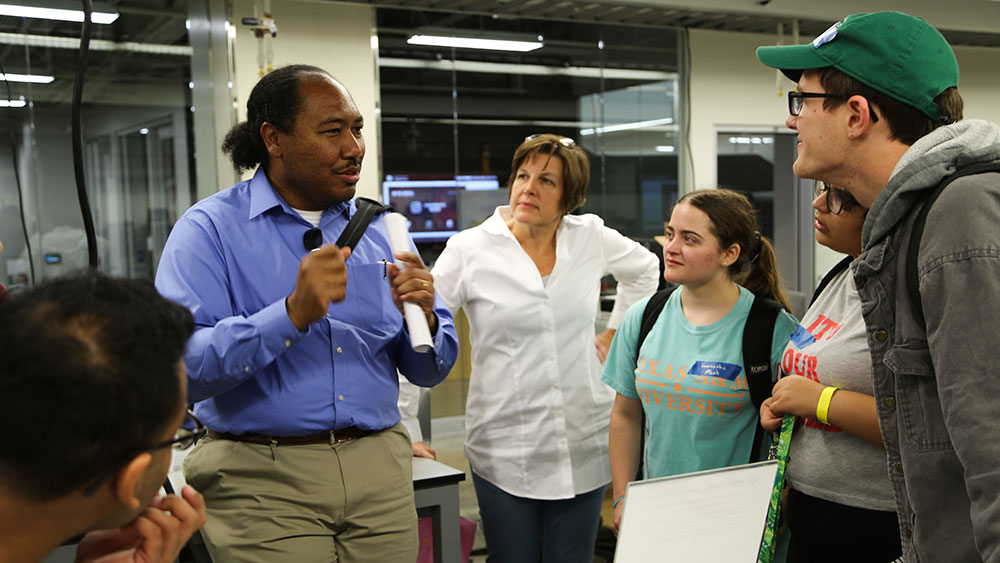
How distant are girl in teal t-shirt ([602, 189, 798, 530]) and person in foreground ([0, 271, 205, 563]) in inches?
51.2

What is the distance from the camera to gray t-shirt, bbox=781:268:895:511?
1588mm

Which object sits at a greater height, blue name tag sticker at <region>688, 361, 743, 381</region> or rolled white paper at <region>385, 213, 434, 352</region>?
rolled white paper at <region>385, 213, 434, 352</region>

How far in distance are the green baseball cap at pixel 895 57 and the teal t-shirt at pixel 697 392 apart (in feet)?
2.48

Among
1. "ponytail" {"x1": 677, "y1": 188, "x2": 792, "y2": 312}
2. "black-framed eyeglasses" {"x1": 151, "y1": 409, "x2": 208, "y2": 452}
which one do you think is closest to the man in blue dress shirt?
"black-framed eyeglasses" {"x1": 151, "y1": 409, "x2": 208, "y2": 452}

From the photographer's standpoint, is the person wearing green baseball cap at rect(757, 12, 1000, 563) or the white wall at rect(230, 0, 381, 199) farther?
the white wall at rect(230, 0, 381, 199)

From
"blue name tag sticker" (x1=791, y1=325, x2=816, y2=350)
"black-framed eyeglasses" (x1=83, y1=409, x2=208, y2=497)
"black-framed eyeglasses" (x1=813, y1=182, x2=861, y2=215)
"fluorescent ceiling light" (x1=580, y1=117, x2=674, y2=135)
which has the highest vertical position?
"fluorescent ceiling light" (x1=580, y1=117, x2=674, y2=135)

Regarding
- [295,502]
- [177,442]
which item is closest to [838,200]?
[295,502]

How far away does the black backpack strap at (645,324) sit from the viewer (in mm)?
2121

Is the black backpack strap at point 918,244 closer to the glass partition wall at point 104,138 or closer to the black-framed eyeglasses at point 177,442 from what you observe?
the black-framed eyeglasses at point 177,442

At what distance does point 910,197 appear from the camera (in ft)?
3.84

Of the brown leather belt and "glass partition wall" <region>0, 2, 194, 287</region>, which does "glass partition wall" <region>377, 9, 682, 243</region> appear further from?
the brown leather belt

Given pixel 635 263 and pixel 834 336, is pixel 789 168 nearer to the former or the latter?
pixel 635 263

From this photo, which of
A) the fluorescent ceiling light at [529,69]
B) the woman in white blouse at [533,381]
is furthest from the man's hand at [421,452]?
the fluorescent ceiling light at [529,69]

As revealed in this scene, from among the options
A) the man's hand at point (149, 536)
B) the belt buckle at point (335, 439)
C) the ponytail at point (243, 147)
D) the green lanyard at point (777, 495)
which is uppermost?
the ponytail at point (243, 147)
